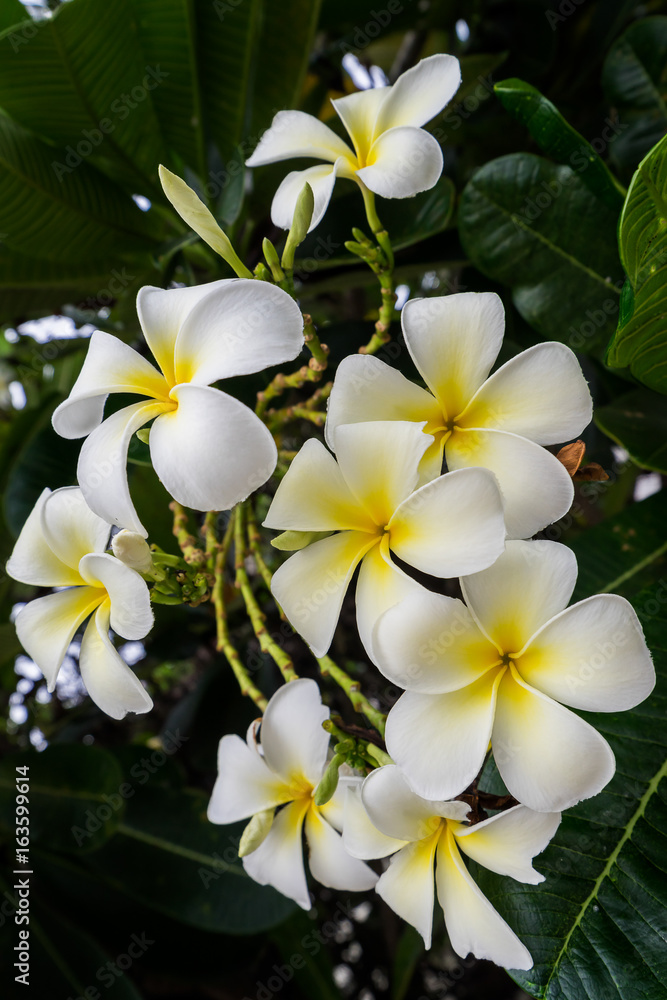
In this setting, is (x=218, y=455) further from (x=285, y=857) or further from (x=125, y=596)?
(x=285, y=857)

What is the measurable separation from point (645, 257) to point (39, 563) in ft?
1.90

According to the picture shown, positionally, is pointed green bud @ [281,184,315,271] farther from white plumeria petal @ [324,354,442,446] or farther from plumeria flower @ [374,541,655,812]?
plumeria flower @ [374,541,655,812]

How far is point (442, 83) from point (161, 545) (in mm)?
Answer: 689

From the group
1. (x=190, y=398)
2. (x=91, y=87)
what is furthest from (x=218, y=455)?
(x=91, y=87)

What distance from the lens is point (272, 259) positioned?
554mm

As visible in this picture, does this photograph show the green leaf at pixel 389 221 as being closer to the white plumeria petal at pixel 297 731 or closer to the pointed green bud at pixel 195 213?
the pointed green bud at pixel 195 213

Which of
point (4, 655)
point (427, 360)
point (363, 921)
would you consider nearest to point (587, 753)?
point (427, 360)

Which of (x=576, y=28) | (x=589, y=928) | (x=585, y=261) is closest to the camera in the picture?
(x=589, y=928)

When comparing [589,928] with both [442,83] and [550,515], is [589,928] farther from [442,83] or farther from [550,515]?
[442,83]

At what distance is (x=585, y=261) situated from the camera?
0.85 metres

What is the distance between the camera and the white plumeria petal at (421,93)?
2.06 feet

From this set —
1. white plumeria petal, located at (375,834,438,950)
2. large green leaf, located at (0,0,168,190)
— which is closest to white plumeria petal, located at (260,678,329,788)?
white plumeria petal, located at (375,834,438,950)

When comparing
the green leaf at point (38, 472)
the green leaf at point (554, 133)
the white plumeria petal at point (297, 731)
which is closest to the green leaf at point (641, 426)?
the green leaf at point (554, 133)

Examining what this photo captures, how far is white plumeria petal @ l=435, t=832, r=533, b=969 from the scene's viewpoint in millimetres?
504
